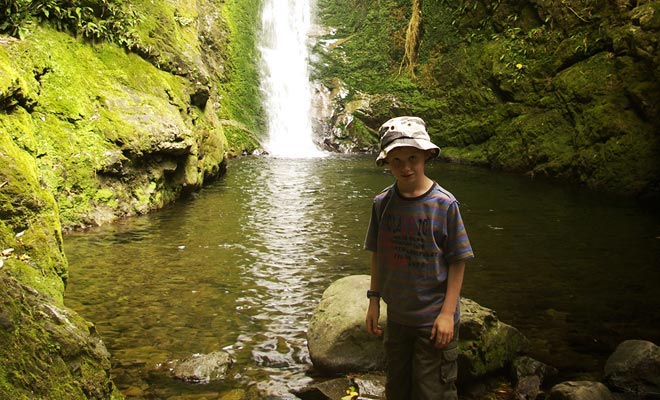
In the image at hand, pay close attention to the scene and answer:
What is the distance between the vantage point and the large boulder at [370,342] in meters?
3.97

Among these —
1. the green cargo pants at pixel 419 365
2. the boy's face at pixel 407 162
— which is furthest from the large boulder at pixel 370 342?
the boy's face at pixel 407 162

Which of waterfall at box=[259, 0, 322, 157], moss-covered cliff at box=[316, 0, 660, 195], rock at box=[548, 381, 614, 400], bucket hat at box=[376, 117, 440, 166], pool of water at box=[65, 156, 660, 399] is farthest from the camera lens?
waterfall at box=[259, 0, 322, 157]

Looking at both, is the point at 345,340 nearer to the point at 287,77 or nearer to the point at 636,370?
the point at 636,370

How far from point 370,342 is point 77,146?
21.7 feet

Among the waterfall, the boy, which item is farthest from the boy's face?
the waterfall

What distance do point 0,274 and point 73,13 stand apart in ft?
28.9

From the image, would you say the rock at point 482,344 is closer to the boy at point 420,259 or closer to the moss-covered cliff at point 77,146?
the boy at point 420,259

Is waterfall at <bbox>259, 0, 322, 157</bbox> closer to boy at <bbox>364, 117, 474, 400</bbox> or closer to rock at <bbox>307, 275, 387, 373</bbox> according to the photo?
rock at <bbox>307, 275, 387, 373</bbox>

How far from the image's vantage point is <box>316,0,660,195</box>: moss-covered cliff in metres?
12.2

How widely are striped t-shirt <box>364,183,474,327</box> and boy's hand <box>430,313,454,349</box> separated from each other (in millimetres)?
65

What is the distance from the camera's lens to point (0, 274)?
105 inches

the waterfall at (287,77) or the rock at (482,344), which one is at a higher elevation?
the waterfall at (287,77)

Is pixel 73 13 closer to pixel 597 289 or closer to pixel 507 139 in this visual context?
pixel 597 289

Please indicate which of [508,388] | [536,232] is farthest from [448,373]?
[536,232]
